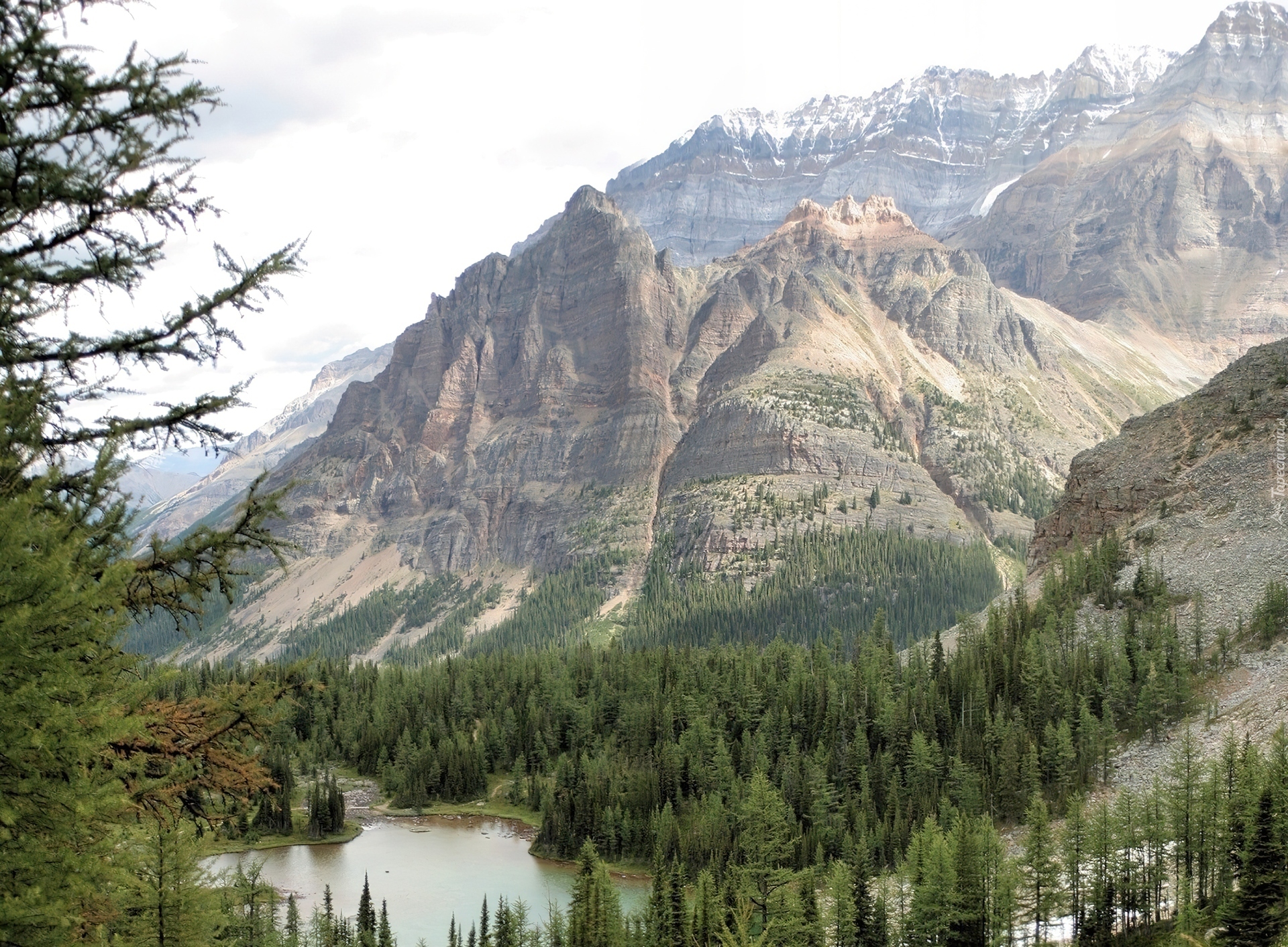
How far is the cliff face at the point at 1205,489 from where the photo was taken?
98750mm

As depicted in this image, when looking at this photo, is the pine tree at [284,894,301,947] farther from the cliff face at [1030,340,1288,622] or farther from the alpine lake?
the cliff face at [1030,340,1288,622]

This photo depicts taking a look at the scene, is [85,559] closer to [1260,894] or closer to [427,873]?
[1260,894]

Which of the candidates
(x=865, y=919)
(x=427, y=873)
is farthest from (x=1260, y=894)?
(x=427, y=873)

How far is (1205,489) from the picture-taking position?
109 metres

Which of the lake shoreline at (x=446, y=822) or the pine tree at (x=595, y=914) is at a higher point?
the pine tree at (x=595, y=914)

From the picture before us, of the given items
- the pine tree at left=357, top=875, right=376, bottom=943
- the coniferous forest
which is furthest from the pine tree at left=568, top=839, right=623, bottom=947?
the pine tree at left=357, top=875, right=376, bottom=943

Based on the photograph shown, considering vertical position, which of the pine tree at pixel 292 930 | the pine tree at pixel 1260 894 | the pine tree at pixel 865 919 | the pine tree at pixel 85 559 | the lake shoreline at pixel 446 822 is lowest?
the lake shoreline at pixel 446 822

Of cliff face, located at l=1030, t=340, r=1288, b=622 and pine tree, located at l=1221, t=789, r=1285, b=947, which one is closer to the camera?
pine tree, located at l=1221, t=789, r=1285, b=947

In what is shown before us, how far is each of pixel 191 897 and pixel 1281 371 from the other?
118m

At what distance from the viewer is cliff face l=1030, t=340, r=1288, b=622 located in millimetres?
98750

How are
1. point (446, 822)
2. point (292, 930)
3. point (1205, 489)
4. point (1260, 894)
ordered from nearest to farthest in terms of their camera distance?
point (1260, 894) < point (292, 930) < point (1205, 489) < point (446, 822)

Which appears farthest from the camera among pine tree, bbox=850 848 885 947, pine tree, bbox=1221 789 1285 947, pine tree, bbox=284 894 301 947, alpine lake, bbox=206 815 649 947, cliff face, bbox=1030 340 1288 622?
cliff face, bbox=1030 340 1288 622

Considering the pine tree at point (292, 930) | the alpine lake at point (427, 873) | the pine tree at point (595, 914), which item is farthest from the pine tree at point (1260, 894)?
the pine tree at point (292, 930)

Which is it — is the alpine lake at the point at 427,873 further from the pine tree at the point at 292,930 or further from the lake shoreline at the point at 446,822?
the pine tree at the point at 292,930
